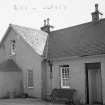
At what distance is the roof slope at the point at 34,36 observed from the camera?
22062mm

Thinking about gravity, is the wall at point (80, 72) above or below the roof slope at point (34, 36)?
below

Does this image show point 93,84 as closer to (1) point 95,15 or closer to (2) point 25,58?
(1) point 95,15

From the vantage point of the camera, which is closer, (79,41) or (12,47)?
(79,41)

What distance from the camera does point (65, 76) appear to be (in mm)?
19297

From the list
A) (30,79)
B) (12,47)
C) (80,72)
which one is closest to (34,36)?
(12,47)

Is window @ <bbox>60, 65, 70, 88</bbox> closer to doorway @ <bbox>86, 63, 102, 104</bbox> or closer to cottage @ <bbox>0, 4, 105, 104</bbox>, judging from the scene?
cottage @ <bbox>0, 4, 105, 104</bbox>

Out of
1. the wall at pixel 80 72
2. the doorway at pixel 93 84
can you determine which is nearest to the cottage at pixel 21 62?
the wall at pixel 80 72

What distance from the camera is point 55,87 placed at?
64.8ft

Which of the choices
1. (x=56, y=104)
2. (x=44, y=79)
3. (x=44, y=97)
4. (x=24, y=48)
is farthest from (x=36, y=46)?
(x=56, y=104)

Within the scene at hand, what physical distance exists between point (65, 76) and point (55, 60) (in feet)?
5.60

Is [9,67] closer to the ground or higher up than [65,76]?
higher up

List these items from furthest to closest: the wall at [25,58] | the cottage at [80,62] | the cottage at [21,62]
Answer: the cottage at [21,62]
the wall at [25,58]
the cottage at [80,62]

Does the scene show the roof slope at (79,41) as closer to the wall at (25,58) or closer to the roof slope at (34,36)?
the roof slope at (34,36)

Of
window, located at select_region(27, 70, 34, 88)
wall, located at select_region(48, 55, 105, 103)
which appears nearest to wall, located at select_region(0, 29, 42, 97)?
window, located at select_region(27, 70, 34, 88)
